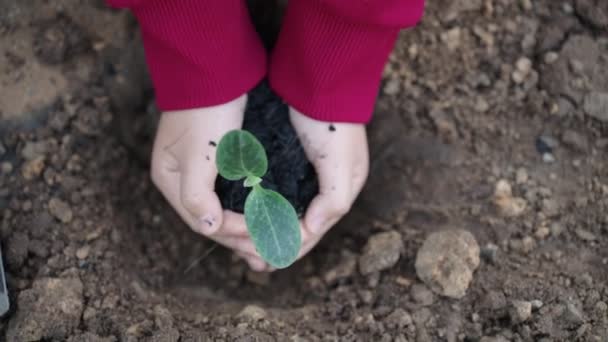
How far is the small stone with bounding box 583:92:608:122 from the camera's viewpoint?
1.69 m

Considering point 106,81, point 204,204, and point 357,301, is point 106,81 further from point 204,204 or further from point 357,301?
point 357,301

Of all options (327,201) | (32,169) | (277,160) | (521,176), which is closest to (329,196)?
(327,201)

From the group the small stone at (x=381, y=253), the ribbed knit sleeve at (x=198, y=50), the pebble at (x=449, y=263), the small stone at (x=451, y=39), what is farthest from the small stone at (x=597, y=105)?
the ribbed knit sleeve at (x=198, y=50)

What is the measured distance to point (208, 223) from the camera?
58.7 inches

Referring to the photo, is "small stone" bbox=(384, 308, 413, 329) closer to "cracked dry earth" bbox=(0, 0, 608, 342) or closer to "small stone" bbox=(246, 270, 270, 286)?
"cracked dry earth" bbox=(0, 0, 608, 342)

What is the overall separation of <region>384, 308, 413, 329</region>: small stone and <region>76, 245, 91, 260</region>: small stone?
663 mm

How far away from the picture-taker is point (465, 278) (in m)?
1.51

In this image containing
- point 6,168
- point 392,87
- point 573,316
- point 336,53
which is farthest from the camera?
point 392,87

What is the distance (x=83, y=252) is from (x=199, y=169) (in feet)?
1.05

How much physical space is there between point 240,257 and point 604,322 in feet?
2.77

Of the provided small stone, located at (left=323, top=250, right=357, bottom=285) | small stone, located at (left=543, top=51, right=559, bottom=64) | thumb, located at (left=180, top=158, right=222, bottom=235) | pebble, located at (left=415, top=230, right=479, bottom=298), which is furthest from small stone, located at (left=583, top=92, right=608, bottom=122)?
thumb, located at (left=180, top=158, right=222, bottom=235)

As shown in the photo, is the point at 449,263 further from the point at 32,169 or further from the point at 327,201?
the point at 32,169

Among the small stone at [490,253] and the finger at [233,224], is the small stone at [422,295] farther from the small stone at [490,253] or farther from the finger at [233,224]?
the finger at [233,224]

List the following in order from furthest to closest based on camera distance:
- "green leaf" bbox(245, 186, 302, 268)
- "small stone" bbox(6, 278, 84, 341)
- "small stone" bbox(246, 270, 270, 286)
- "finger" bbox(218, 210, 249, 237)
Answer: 1. "small stone" bbox(246, 270, 270, 286)
2. "finger" bbox(218, 210, 249, 237)
3. "small stone" bbox(6, 278, 84, 341)
4. "green leaf" bbox(245, 186, 302, 268)
